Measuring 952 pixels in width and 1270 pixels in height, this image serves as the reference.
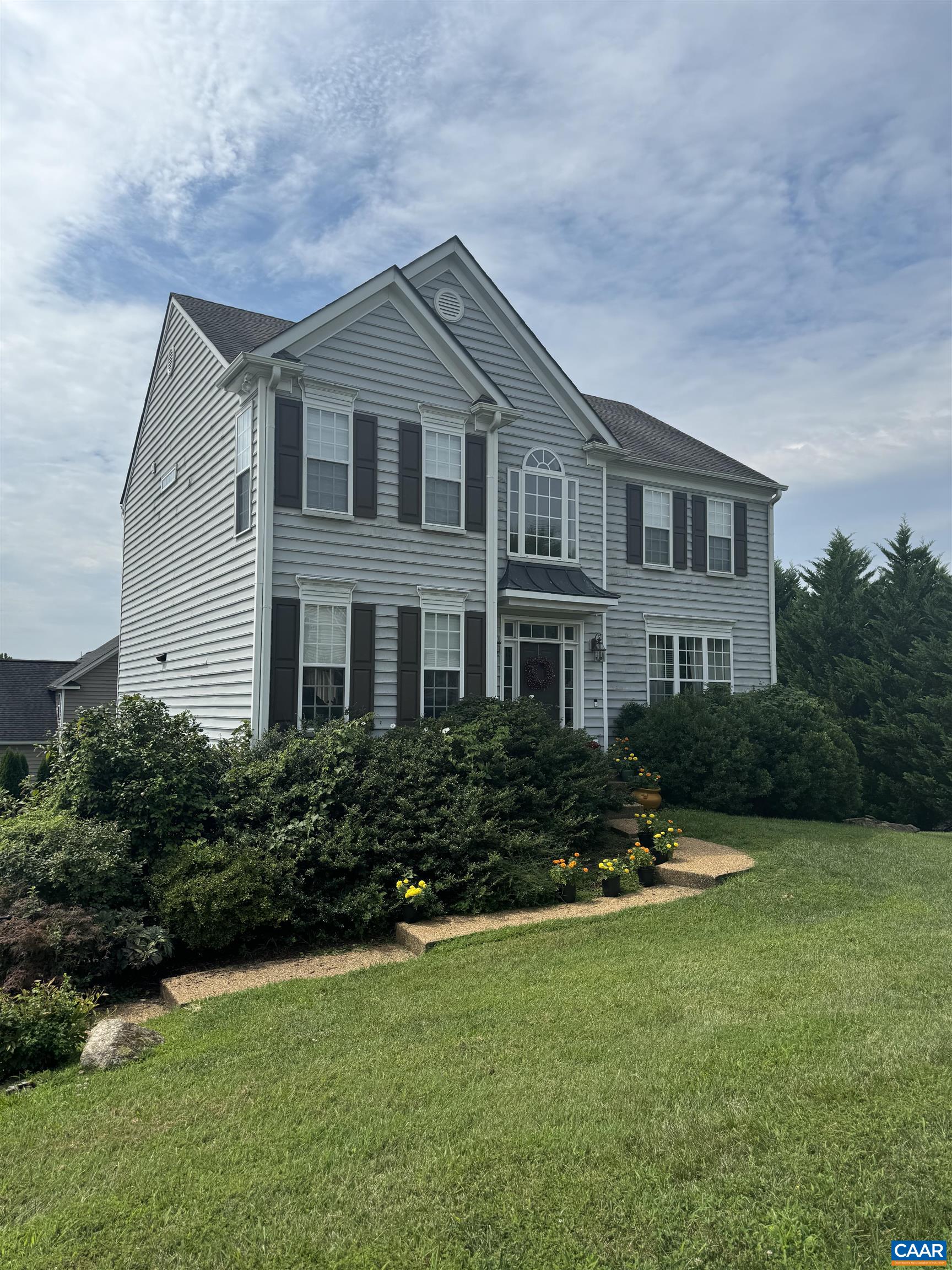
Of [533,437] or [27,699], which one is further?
[27,699]

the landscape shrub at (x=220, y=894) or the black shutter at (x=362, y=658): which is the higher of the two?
the black shutter at (x=362, y=658)

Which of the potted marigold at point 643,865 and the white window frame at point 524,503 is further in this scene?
the white window frame at point 524,503

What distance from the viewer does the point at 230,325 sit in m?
Result: 14.3

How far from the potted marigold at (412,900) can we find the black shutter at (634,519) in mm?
9425

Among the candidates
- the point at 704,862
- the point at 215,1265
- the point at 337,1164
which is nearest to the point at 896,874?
the point at 704,862

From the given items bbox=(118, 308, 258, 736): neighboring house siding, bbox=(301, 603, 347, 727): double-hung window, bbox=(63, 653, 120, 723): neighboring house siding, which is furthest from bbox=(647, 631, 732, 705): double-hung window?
bbox=(63, 653, 120, 723): neighboring house siding

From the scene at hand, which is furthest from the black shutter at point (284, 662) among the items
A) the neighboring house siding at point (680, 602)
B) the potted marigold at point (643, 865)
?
the neighboring house siding at point (680, 602)

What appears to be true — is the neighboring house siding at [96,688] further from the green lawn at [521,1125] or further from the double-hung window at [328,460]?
the green lawn at [521,1125]

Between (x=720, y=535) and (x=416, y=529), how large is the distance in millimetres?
7883

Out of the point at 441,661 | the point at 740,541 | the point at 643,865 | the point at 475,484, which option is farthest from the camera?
the point at 740,541

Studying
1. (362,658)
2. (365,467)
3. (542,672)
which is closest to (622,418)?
(542,672)

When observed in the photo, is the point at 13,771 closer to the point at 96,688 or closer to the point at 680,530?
the point at 96,688

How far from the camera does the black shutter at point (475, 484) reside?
12797 mm

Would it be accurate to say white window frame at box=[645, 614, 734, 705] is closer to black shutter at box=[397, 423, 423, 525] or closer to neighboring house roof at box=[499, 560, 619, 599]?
neighboring house roof at box=[499, 560, 619, 599]
